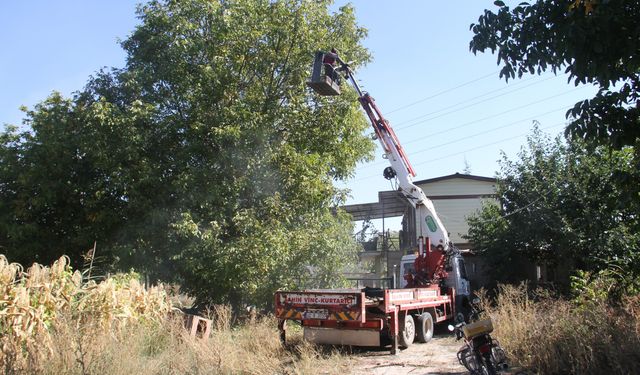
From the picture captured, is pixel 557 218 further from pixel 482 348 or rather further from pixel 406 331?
pixel 482 348

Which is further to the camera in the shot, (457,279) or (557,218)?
(557,218)

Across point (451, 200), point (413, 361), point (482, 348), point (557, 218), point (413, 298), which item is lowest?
point (413, 361)

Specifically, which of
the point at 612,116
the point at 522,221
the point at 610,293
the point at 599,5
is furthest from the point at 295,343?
the point at 522,221

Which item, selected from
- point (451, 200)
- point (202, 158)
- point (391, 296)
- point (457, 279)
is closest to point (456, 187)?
point (451, 200)

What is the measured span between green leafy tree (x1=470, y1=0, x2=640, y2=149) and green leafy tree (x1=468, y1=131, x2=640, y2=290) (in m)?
11.2

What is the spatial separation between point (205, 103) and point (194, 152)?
1.51 m

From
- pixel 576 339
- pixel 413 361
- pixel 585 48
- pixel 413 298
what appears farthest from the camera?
pixel 413 298

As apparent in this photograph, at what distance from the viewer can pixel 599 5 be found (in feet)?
17.1

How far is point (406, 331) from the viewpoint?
11.8 m

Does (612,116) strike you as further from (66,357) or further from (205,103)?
(205,103)

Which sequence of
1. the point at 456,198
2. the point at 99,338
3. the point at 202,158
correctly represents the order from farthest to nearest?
the point at 456,198 < the point at 202,158 < the point at 99,338

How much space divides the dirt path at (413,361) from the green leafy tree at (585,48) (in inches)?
180

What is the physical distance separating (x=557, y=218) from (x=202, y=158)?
12.4m

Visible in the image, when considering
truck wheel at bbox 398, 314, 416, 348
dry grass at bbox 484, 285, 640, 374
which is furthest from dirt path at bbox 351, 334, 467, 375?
dry grass at bbox 484, 285, 640, 374
